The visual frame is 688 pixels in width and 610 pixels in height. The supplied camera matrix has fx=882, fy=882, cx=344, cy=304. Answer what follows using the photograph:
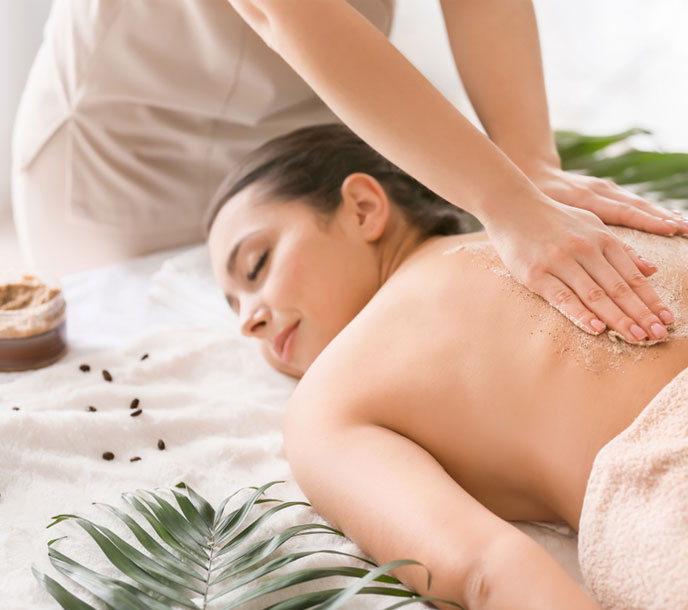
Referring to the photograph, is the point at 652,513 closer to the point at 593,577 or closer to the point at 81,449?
the point at 593,577

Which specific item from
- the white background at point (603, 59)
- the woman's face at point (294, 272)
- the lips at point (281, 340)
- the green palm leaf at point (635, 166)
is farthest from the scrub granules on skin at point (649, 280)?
the white background at point (603, 59)

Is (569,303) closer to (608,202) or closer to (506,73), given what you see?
(608,202)

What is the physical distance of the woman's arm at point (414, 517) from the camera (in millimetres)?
949

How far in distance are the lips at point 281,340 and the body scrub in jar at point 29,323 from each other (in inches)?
18.8

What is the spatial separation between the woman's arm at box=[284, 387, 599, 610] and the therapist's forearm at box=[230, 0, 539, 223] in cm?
35

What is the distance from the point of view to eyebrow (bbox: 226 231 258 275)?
1.55 meters

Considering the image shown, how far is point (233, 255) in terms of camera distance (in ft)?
5.12

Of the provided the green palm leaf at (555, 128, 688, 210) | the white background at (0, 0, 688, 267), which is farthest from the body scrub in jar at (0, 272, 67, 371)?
the white background at (0, 0, 688, 267)

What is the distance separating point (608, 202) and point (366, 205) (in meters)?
0.42

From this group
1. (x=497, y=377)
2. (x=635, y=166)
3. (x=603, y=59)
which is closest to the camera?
(x=497, y=377)

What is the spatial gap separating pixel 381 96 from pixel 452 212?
1.73 ft

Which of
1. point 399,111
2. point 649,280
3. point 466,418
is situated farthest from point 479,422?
point 399,111

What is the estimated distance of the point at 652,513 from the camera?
97 centimetres

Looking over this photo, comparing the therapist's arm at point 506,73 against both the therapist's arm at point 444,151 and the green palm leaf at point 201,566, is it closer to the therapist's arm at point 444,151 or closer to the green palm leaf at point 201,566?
the therapist's arm at point 444,151
